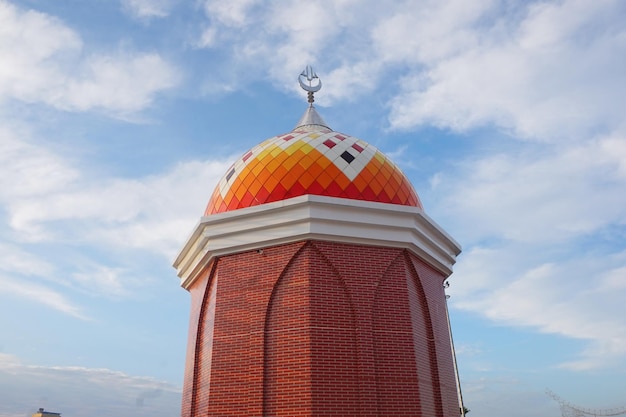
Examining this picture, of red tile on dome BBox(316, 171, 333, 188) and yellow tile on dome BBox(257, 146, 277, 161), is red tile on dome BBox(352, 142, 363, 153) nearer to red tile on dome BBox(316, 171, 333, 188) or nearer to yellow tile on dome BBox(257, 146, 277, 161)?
red tile on dome BBox(316, 171, 333, 188)

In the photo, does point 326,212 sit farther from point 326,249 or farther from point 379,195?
point 379,195

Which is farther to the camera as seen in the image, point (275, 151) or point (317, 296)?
point (275, 151)

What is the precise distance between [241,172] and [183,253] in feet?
6.69

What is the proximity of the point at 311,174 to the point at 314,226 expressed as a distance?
1.22 m

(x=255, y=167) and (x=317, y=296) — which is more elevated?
(x=255, y=167)

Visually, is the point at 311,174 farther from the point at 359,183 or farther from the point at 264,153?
the point at 264,153

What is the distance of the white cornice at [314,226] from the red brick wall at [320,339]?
193 mm

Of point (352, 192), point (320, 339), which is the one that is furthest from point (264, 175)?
point (320, 339)

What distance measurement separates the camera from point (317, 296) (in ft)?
26.1

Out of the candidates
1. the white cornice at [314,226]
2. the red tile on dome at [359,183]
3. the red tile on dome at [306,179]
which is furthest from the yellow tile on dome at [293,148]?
the white cornice at [314,226]

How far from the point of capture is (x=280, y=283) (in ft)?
26.9

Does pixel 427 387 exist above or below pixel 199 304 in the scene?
below

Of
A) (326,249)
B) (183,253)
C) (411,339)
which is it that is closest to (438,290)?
(411,339)

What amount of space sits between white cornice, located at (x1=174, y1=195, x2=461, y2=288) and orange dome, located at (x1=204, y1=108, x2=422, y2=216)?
545mm
